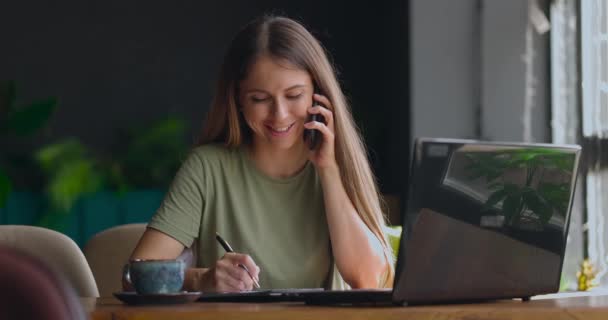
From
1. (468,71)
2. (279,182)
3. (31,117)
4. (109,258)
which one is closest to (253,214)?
(279,182)

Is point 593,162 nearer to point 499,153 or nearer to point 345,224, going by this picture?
point 345,224

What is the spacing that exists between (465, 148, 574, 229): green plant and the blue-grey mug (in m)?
0.49

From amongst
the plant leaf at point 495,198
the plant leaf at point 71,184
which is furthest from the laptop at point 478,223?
the plant leaf at point 71,184

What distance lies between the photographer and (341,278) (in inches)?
92.7

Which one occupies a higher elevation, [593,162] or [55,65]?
[55,65]

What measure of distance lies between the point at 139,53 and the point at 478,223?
201 inches

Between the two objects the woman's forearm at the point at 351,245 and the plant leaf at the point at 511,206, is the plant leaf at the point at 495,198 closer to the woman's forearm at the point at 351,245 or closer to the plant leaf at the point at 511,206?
the plant leaf at the point at 511,206

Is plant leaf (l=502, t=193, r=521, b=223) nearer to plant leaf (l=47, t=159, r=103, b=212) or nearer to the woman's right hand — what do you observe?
the woman's right hand

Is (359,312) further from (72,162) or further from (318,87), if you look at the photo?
(72,162)

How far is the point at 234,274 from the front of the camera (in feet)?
6.01

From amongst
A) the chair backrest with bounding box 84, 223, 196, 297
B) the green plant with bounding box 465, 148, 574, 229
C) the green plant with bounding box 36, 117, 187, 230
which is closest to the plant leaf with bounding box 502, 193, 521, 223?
the green plant with bounding box 465, 148, 574, 229

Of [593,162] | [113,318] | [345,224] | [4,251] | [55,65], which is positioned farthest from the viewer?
[55,65]

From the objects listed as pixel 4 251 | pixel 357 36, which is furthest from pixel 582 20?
pixel 4 251

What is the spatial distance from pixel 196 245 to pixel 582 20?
2766 mm
